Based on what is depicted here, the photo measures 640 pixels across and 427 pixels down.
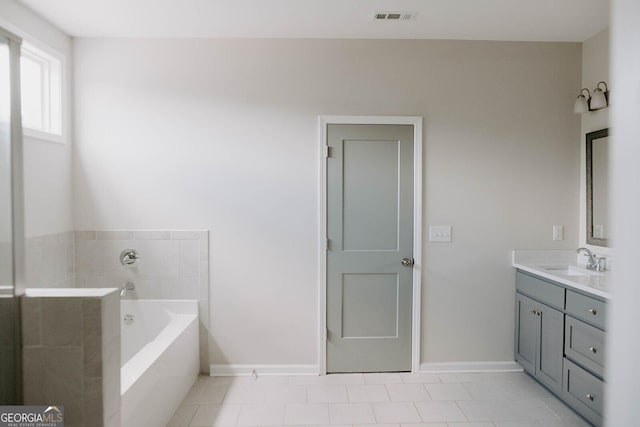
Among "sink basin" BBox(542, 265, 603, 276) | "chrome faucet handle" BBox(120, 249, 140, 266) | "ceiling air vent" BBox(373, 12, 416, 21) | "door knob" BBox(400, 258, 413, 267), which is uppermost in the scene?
"ceiling air vent" BBox(373, 12, 416, 21)

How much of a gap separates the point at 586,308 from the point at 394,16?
2.25m

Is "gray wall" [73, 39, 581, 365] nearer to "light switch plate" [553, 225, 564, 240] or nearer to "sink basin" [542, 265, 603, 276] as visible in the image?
"light switch plate" [553, 225, 564, 240]

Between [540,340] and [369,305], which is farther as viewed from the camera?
[369,305]

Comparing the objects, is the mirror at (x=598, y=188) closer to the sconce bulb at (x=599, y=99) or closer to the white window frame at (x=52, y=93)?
the sconce bulb at (x=599, y=99)

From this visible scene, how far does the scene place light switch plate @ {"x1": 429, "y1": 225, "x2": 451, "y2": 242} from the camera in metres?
3.22

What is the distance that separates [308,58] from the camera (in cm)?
315

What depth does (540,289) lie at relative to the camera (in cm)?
291

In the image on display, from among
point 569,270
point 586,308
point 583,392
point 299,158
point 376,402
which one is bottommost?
point 376,402

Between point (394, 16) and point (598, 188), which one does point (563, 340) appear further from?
point (394, 16)

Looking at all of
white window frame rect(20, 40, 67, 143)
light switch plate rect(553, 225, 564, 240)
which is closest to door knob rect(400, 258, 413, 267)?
light switch plate rect(553, 225, 564, 240)

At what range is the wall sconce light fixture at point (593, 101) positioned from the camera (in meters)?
2.94

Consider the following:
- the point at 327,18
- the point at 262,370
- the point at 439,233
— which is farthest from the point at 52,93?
the point at 439,233

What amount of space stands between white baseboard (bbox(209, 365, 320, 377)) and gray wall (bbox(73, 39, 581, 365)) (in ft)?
0.14

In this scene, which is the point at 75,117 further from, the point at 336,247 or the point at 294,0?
the point at 336,247
